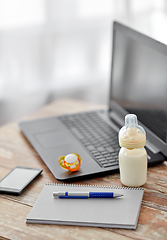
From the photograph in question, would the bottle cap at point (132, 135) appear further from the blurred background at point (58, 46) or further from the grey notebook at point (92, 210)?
the blurred background at point (58, 46)

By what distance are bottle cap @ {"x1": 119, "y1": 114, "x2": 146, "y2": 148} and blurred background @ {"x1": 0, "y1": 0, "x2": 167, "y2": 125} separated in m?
1.07

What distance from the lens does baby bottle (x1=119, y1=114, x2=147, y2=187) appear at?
0.77m

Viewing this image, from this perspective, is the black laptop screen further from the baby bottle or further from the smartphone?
the smartphone

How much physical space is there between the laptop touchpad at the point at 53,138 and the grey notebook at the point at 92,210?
10.4 inches

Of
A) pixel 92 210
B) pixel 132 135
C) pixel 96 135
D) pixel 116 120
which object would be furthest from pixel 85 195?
pixel 116 120

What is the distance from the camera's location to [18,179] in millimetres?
876

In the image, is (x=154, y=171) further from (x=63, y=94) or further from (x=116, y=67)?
(x=63, y=94)

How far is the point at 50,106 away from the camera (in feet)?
4.91

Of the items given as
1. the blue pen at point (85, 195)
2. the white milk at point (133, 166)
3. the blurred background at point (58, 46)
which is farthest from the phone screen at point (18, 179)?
the blurred background at point (58, 46)

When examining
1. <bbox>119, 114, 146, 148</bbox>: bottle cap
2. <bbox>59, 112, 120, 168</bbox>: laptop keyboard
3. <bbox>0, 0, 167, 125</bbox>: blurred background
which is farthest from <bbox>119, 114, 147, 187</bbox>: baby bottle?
<bbox>0, 0, 167, 125</bbox>: blurred background

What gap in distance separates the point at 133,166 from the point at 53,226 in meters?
0.24

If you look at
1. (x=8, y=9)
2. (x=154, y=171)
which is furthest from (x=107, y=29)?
(x=154, y=171)

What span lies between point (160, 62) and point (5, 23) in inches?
41.1

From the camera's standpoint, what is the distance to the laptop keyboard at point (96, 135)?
3.11 feet
